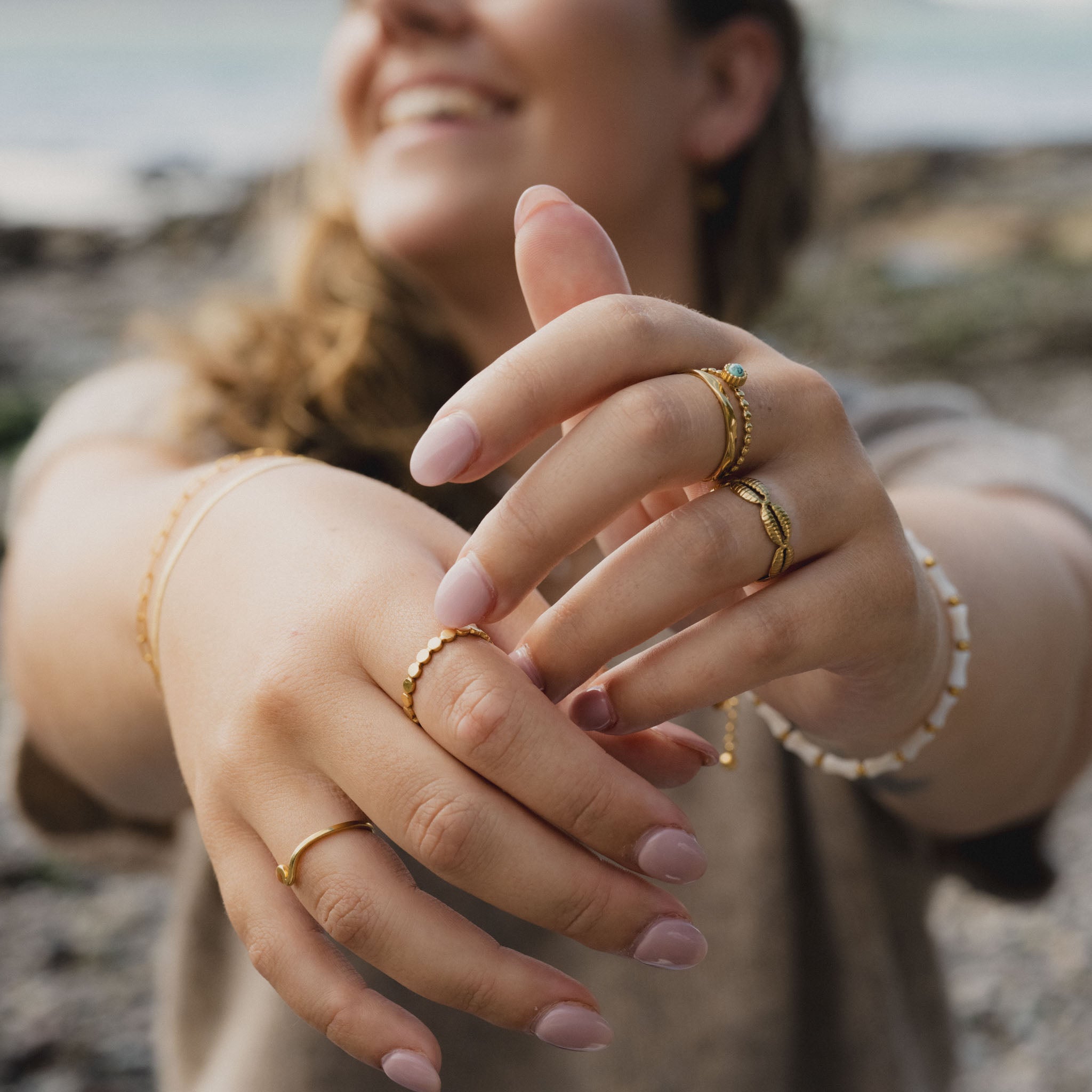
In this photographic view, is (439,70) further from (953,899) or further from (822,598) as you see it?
(953,899)

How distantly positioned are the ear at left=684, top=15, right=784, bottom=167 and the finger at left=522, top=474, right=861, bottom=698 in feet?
3.64

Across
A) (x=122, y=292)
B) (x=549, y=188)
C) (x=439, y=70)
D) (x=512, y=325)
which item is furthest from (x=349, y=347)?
(x=122, y=292)

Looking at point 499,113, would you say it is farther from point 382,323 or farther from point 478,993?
point 478,993

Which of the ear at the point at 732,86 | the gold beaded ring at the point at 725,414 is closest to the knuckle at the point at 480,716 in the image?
the gold beaded ring at the point at 725,414

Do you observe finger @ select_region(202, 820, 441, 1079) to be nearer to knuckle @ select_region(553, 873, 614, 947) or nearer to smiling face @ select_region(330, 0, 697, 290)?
knuckle @ select_region(553, 873, 614, 947)

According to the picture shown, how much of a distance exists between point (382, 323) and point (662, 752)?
1.10 m

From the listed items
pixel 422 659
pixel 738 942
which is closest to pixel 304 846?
pixel 422 659

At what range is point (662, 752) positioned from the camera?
745 millimetres

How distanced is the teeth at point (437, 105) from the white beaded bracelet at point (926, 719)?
87cm

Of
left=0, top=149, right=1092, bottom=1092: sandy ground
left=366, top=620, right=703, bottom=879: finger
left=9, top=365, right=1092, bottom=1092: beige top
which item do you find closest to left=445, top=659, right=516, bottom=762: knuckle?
left=366, top=620, right=703, bottom=879: finger

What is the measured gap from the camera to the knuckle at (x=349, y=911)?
2.14ft

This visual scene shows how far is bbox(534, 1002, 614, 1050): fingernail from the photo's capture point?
Answer: 69cm

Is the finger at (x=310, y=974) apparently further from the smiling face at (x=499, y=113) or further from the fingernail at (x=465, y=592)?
the smiling face at (x=499, y=113)

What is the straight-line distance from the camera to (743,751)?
4.25 feet
